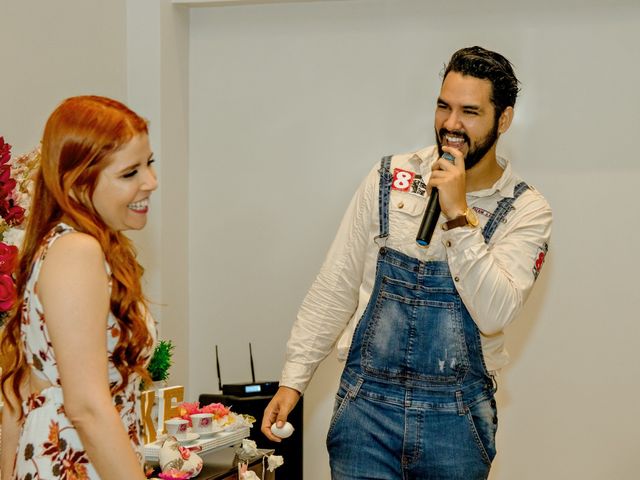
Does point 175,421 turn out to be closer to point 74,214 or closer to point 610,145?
point 74,214

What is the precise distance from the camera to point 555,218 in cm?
382

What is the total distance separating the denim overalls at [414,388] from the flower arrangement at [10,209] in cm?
89

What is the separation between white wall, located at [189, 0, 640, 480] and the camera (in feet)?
12.4

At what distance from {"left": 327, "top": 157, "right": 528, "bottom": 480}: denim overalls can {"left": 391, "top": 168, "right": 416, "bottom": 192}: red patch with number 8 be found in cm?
19

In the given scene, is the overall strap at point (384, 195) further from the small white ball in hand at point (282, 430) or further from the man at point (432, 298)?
the small white ball in hand at point (282, 430)

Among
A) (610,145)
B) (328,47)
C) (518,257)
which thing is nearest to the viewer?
(518,257)

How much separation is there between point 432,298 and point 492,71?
2.08 feet

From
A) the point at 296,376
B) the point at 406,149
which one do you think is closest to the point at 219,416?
the point at 296,376

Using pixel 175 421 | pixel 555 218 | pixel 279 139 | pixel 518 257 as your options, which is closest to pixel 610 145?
pixel 555 218

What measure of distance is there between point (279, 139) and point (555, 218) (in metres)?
1.32

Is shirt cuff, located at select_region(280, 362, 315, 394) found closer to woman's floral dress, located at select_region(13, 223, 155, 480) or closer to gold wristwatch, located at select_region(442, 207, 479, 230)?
gold wristwatch, located at select_region(442, 207, 479, 230)

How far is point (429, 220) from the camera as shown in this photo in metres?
2.14

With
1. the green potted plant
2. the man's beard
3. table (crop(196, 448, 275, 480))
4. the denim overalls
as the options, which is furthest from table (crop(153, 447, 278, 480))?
the man's beard

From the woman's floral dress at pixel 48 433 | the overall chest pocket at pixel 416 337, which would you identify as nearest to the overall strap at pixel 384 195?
the overall chest pocket at pixel 416 337
